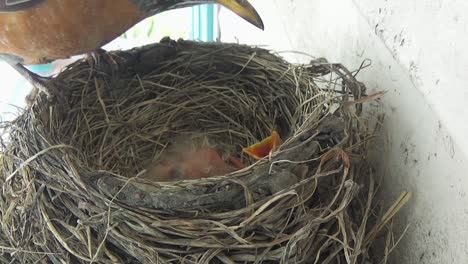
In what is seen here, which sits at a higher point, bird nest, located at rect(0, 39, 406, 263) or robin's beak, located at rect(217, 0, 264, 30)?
robin's beak, located at rect(217, 0, 264, 30)

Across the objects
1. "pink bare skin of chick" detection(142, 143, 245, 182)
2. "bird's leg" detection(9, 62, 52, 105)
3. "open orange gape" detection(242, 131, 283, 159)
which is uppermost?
"bird's leg" detection(9, 62, 52, 105)

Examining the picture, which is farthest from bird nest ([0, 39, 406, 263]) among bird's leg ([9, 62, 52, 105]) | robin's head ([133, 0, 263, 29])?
robin's head ([133, 0, 263, 29])

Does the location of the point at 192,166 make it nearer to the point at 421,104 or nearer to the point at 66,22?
the point at 66,22

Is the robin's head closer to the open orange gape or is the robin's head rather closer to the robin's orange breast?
the robin's orange breast

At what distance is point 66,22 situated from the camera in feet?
4.00

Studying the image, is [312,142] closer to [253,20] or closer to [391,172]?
[391,172]

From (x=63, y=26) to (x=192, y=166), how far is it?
1.22ft

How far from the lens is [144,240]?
3.02ft

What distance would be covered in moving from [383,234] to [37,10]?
2.49 feet

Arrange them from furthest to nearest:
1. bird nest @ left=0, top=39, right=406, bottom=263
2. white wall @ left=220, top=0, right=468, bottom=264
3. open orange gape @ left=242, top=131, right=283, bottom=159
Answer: open orange gape @ left=242, top=131, right=283, bottom=159 → bird nest @ left=0, top=39, right=406, bottom=263 → white wall @ left=220, top=0, right=468, bottom=264

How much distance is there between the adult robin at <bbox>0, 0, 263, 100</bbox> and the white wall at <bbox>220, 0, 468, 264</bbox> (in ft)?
0.95

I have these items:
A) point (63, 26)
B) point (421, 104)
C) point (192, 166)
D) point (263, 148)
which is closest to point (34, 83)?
point (63, 26)

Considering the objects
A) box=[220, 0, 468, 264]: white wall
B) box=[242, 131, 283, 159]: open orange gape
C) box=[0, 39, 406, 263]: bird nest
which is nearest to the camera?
box=[220, 0, 468, 264]: white wall

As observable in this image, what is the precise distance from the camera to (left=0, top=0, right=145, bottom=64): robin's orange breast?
1.21m
